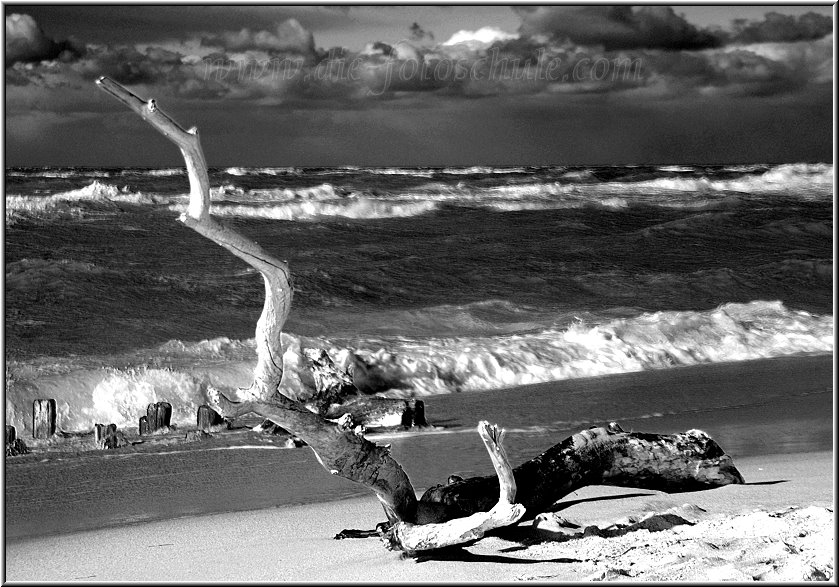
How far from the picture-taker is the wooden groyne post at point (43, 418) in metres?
4.99

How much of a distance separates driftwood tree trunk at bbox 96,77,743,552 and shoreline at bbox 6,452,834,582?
91 mm

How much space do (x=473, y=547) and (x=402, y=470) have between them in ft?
1.05

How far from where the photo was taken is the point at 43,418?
16.9ft

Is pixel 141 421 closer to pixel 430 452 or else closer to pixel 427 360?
pixel 430 452

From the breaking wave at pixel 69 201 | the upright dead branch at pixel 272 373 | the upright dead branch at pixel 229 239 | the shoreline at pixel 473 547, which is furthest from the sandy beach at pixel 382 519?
the breaking wave at pixel 69 201

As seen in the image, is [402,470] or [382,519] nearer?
[402,470]

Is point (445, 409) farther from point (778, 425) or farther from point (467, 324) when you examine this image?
point (467, 324)

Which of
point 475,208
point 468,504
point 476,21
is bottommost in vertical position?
point 475,208

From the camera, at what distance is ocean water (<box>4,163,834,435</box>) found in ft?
21.5

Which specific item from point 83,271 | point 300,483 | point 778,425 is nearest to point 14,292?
point 83,271

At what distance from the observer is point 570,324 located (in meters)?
8.23

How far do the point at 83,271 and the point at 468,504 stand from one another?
8.40 meters

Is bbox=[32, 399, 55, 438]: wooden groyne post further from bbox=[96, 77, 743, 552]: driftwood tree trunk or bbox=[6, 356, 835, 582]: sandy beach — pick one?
bbox=[96, 77, 743, 552]: driftwood tree trunk

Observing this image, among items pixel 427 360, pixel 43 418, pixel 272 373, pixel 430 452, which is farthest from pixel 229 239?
pixel 427 360
